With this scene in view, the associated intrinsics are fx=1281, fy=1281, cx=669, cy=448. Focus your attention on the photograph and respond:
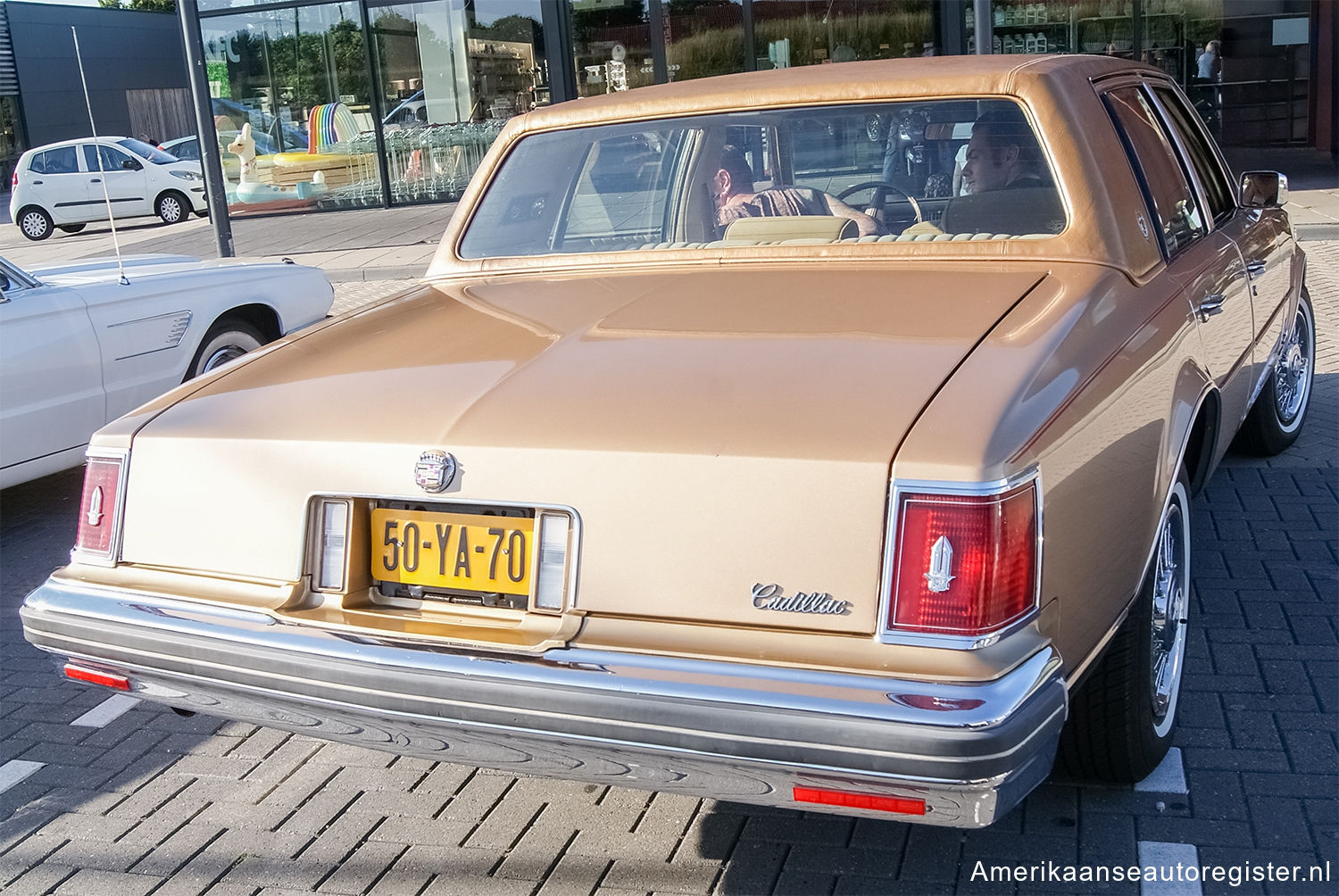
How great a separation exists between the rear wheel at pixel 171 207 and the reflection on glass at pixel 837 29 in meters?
9.89

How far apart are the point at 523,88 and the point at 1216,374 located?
16.1 metres

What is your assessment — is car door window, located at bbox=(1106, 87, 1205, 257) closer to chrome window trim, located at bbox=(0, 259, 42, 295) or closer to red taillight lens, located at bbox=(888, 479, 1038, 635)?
red taillight lens, located at bbox=(888, 479, 1038, 635)

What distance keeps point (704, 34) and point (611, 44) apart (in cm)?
133

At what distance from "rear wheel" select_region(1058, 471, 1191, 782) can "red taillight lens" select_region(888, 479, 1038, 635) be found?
2.28 feet

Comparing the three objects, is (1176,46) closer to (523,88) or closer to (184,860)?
(523,88)

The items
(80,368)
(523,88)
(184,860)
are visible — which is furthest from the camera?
(523,88)

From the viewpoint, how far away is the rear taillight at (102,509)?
2.86m

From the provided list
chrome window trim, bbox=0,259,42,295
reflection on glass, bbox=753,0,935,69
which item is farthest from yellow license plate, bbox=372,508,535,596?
reflection on glass, bbox=753,0,935,69

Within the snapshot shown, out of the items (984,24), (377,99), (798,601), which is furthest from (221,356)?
(377,99)

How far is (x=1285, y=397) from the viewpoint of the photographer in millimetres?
5453

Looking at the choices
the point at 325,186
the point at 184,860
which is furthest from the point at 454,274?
the point at 325,186

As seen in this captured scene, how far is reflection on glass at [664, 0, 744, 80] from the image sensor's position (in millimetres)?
17625

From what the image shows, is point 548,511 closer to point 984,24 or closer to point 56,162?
point 984,24

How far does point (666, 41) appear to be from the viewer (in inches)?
699
